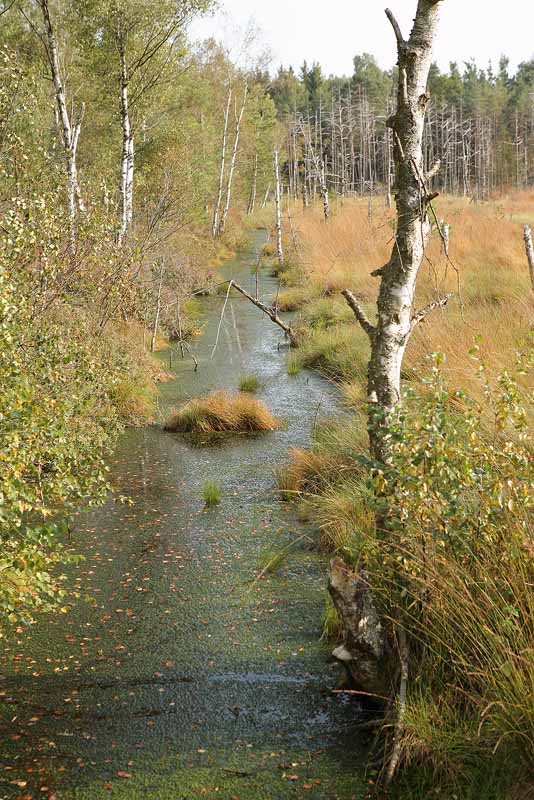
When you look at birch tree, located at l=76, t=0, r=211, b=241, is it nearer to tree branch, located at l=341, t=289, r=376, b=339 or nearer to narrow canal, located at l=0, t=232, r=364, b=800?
narrow canal, located at l=0, t=232, r=364, b=800

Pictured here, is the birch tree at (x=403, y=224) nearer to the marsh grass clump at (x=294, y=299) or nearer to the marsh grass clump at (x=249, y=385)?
the marsh grass clump at (x=249, y=385)

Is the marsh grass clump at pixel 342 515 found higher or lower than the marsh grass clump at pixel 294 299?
lower

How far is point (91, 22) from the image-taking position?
14500 mm

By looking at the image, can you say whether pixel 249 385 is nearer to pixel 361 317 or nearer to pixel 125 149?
pixel 125 149

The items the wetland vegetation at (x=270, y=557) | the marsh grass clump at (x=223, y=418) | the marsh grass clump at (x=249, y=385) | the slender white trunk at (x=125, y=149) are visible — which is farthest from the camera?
the slender white trunk at (x=125, y=149)

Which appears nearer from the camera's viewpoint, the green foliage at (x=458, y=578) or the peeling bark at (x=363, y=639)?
the green foliage at (x=458, y=578)

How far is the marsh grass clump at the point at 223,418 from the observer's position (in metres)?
9.13

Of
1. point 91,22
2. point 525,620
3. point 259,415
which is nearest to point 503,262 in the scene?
point 259,415

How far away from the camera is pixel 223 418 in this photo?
30.0 ft

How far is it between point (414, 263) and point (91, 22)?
13.4 meters

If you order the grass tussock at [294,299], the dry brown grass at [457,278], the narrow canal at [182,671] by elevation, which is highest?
the dry brown grass at [457,278]

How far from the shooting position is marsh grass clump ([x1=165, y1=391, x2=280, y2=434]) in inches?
360

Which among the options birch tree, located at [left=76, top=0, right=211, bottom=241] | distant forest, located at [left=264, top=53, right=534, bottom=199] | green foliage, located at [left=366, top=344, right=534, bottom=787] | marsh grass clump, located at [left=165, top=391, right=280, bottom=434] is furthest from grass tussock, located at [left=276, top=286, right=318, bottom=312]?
distant forest, located at [left=264, top=53, right=534, bottom=199]

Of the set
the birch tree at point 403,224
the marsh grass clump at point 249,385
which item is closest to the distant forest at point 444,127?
the marsh grass clump at point 249,385
